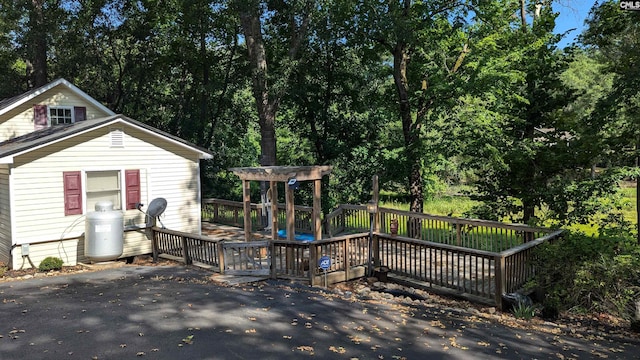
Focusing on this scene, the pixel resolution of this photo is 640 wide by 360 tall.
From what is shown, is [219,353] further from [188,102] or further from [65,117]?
[188,102]

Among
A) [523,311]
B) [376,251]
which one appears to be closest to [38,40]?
[376,251]

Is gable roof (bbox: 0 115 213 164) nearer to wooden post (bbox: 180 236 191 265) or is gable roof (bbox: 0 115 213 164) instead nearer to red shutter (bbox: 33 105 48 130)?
red shutter (bbox: 33 105 48 130)

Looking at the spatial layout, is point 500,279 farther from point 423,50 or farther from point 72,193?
point 72,193

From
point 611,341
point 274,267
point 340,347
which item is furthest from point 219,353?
point 611,341

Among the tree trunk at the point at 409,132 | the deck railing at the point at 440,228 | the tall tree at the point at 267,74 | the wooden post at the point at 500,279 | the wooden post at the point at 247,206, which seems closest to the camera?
the wooden post at the point at 500,279

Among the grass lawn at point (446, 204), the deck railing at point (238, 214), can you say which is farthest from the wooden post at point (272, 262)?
the grass lawn at point (446, 204)

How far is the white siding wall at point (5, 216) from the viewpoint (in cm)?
1095

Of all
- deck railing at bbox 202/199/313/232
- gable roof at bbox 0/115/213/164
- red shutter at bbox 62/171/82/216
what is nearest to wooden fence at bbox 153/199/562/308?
red shutter at bbox 62/171/82/216

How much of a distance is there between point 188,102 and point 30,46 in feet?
23.5

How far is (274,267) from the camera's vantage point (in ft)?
33.6

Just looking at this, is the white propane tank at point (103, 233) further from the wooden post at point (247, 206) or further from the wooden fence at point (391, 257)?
the wooden post at point (247, 206)

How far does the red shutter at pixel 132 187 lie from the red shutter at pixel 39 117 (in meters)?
4.80

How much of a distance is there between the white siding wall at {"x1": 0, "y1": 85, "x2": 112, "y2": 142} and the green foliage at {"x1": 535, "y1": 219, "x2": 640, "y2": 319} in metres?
15.2

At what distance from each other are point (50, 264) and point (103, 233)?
4.42 ft
